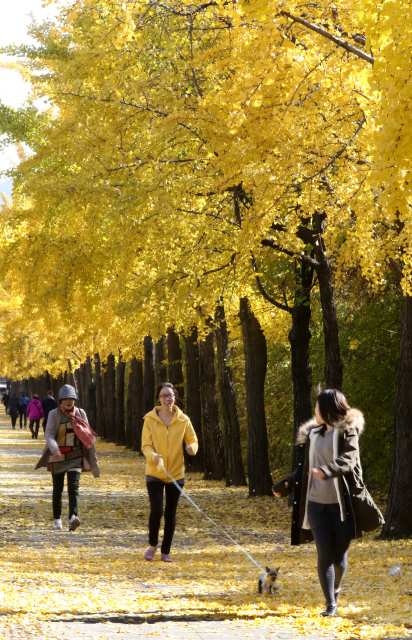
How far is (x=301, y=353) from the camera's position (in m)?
14.6

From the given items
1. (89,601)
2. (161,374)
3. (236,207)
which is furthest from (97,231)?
(161,374)

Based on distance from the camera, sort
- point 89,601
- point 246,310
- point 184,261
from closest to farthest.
Result: 1. point 89,601
2. point 184,261
3. point 246,310

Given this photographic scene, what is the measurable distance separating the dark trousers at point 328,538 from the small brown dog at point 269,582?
995mm

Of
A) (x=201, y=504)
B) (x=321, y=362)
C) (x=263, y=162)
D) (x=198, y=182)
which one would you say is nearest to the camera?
(x=263, y=162)

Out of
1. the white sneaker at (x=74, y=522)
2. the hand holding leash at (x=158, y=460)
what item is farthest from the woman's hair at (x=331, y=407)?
the white sneaker at (x=74, y=522)

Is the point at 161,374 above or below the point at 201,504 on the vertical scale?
above

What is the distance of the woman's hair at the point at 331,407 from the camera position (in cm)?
615

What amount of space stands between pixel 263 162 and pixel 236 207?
131 inches

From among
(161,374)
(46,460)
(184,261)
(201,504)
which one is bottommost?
(201,504)

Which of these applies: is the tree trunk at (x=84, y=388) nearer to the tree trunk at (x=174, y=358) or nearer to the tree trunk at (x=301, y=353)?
the tree trunk at (x=174, y=358)

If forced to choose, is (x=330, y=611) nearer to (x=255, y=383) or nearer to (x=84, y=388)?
(x=255, y=383)

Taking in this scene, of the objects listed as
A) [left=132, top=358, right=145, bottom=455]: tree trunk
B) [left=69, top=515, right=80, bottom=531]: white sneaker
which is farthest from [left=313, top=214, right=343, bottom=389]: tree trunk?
[left=132, top=358, right=145, bottom=455]: tree trunk

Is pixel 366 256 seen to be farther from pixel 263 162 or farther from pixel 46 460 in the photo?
pixel 46 460

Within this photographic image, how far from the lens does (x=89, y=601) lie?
6918mm
